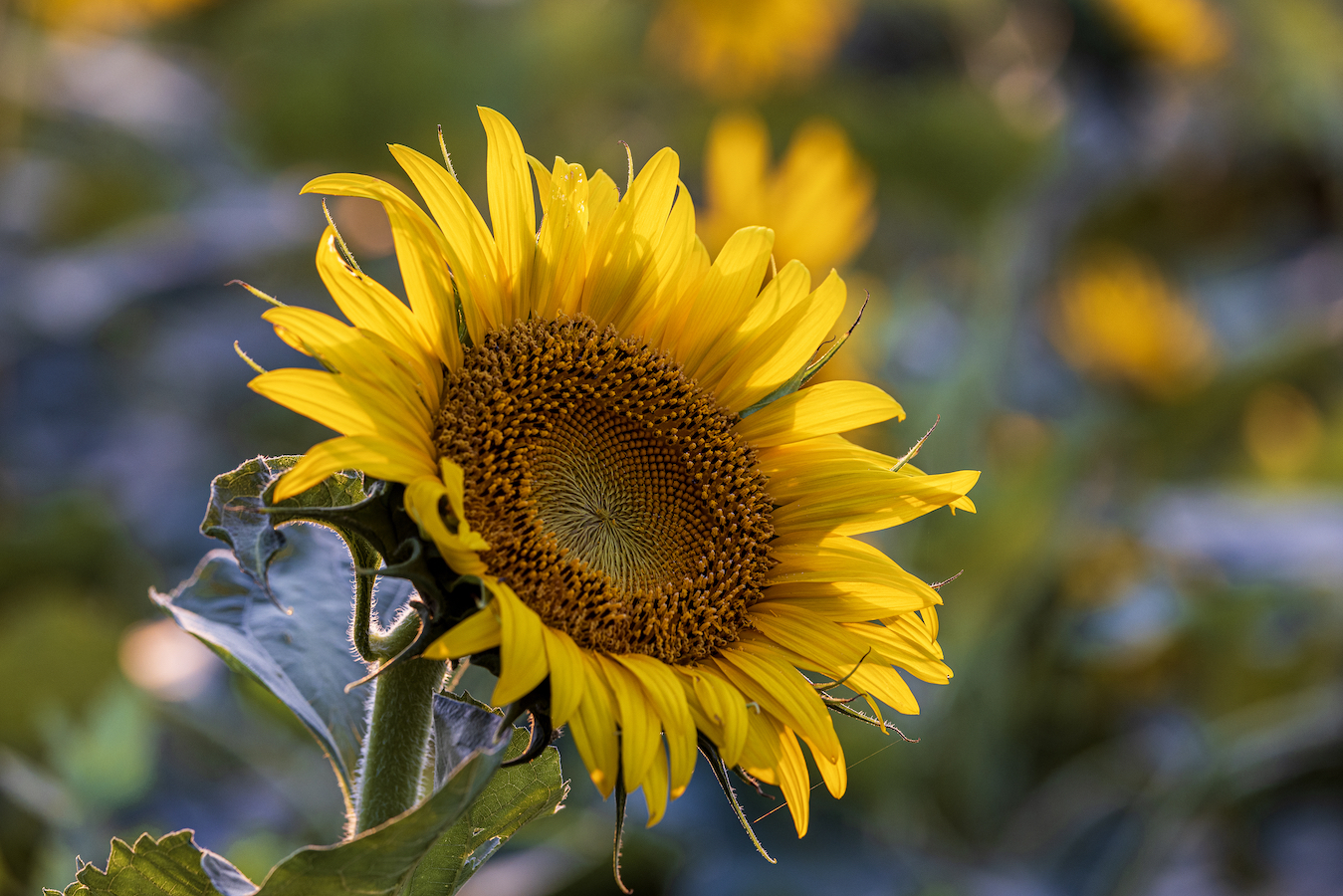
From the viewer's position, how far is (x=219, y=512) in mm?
727

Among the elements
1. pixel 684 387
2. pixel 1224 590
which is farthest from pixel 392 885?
pixel 1224 590

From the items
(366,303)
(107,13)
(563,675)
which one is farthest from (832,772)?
(107,13)

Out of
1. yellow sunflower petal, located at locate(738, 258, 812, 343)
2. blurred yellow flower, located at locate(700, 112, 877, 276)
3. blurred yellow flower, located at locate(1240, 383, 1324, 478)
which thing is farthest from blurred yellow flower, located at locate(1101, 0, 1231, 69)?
yellow sunflower petal, located at locate(738, 258, 812, 343)

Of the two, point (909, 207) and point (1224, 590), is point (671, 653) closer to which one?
point (1224, 590)

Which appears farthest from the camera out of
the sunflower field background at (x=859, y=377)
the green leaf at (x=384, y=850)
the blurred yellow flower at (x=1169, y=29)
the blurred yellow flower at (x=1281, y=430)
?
the blurred yellow flower at (x=1281, y=430)

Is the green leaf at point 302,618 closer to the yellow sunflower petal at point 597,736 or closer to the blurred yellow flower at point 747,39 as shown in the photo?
the yellow sunflower petal at point 597,736

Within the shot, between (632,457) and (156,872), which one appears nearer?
(156,872)

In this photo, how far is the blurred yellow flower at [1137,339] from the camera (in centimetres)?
324

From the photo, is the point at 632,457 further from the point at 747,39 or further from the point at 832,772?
the point at 747,39

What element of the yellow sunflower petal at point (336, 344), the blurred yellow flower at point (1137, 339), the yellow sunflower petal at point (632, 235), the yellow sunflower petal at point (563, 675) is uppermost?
the yellow sunflower petal at point (632, 235)

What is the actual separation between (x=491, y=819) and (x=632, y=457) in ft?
1.09

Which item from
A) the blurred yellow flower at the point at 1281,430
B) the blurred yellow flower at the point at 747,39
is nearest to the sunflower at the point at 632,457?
the blurred yellow flower at the point at 1281,430

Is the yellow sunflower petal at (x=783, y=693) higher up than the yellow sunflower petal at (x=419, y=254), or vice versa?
the yellow sunflower petal at (x=419, y=254)

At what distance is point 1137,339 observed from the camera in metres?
3.24
